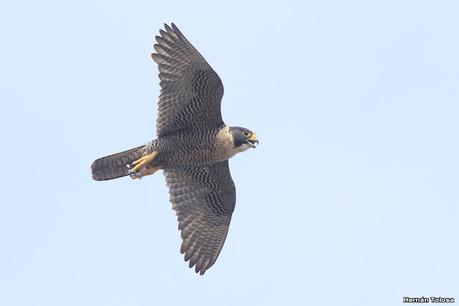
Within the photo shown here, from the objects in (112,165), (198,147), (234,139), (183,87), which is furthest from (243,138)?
(112,165)

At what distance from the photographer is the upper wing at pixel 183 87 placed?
16797 mm

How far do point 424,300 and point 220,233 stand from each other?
16.1ft

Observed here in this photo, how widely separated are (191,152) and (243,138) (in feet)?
3.78

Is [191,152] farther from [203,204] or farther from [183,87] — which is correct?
[203,204]

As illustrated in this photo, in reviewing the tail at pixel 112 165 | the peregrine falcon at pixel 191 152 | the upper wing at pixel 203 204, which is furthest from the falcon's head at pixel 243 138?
the tail at pixel 112 165

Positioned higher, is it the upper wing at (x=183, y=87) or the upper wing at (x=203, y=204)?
the upper wing at (x=183, y=87)

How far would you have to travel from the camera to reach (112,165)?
17.6m

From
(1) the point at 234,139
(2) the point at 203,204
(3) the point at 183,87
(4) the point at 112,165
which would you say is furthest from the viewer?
(2) the point at 203,204

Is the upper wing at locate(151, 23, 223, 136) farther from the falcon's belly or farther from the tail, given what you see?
the tail

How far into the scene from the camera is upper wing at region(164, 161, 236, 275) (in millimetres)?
18266

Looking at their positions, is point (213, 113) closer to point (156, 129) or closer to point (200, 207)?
point (156, 129)

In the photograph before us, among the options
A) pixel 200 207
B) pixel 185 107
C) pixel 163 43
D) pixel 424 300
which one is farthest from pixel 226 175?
pixel 424 300

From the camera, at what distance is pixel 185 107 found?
56.5 ft

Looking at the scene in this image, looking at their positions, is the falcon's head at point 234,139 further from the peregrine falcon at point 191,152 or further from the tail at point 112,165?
the tail at point 112,165
